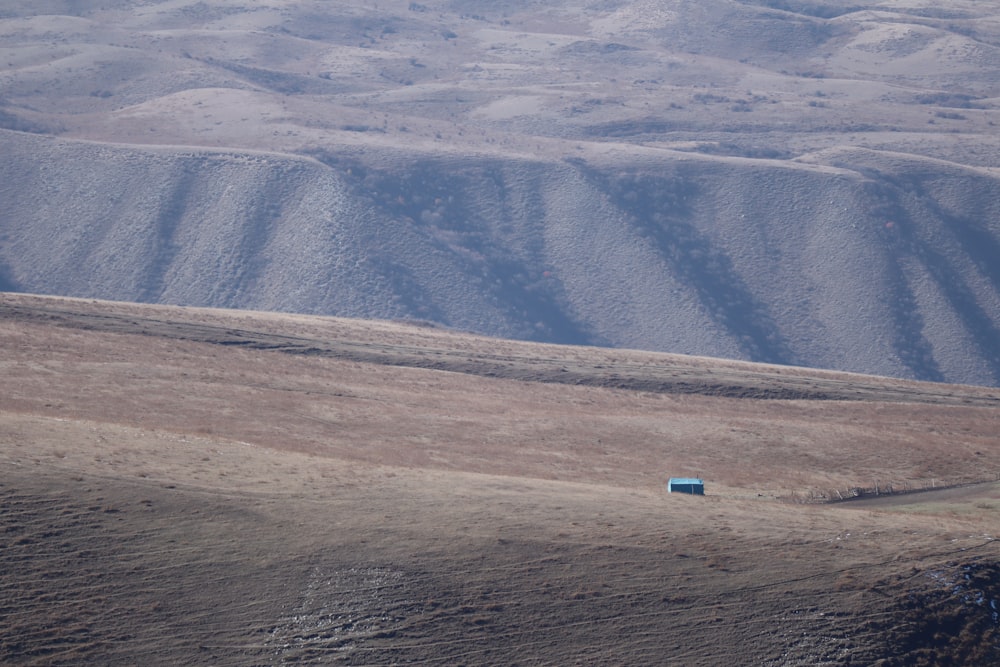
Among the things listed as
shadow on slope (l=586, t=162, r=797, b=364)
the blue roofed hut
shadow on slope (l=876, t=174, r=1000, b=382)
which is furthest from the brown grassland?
shadow on slope (l=586, t=162, r=797, b=364)

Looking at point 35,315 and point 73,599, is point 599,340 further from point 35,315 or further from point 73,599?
point 73,599

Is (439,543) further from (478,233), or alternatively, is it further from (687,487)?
(478,233)

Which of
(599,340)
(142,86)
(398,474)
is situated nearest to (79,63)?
(142,86)

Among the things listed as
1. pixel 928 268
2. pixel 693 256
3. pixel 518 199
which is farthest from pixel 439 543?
pixel 518 199

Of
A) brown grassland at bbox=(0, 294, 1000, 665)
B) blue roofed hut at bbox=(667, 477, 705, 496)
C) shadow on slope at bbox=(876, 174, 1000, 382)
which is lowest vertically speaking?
shadow on slope at bbox=(876, 174, 1000, 382)

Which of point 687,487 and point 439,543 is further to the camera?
point 687,487

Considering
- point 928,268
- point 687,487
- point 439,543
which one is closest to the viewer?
point 439,543

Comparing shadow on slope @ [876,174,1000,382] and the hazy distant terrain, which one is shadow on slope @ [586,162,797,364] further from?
shadow on slope @ [876,174,1000,382]
